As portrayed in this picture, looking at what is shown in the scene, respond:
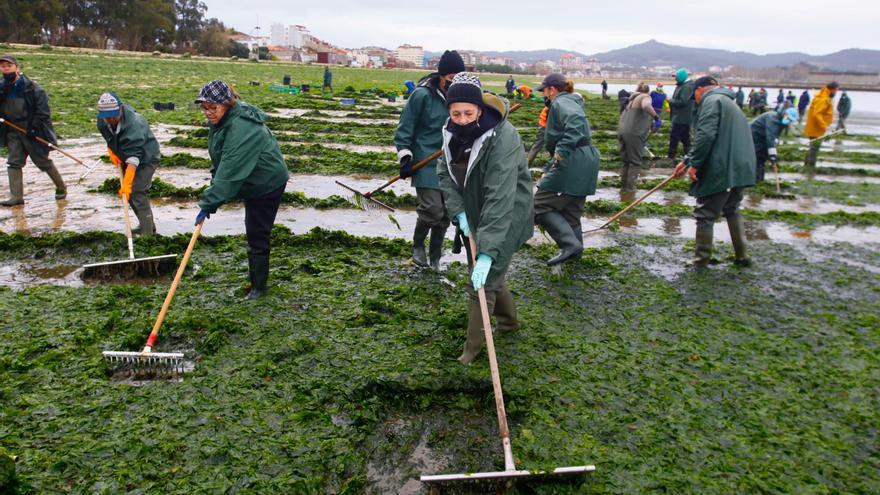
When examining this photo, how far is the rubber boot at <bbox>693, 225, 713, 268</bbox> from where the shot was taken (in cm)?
656

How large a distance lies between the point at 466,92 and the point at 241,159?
211 centimetres

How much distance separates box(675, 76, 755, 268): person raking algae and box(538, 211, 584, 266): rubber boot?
5.14 ft

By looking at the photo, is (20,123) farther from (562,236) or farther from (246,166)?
(562,236)

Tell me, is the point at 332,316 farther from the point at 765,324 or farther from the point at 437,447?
the point at 765,324

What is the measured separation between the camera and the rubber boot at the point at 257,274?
17.1 feet

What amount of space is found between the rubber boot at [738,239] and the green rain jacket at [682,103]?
19.9 feet

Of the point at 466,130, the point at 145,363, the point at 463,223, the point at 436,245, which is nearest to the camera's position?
the point at 466,130

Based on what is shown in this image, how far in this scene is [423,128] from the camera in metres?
5.95

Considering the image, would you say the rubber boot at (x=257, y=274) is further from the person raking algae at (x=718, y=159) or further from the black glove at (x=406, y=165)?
the person raking algae at (x=718, y=159)

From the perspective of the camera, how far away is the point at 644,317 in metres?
5.19

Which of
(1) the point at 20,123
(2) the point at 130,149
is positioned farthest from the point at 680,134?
(1) the point at 20,123

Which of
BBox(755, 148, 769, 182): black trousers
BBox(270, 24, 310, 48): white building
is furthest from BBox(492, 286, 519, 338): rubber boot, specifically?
BBox(270, 24, 310, 48): white building

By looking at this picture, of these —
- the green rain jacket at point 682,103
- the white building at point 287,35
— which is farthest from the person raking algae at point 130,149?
the white building at point 287,35

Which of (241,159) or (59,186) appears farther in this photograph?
(59,186)
